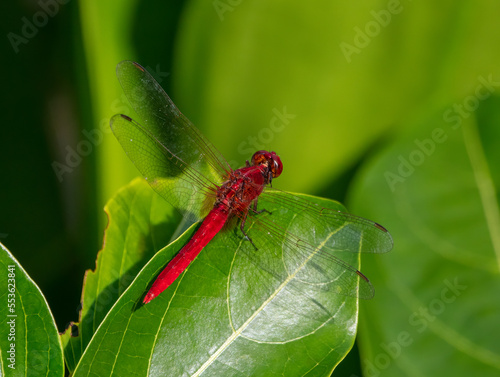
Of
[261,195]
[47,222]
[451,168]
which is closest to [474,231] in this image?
[451,168]

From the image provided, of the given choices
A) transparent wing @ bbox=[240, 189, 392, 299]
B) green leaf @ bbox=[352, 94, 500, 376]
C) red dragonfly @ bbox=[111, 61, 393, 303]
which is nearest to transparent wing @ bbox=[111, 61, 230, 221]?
red dragonfly @ bbox=[111, 61, 393, 303]

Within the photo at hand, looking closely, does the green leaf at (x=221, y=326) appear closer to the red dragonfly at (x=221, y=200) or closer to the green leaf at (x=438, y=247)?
the red dragonfly at (x=221, y=200)

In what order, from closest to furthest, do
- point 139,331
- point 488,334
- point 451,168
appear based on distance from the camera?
point 139,331 < point 488,334 < point 451,168

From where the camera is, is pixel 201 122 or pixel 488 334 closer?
pixel 488 334

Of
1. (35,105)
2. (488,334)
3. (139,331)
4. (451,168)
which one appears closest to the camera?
(139,331)

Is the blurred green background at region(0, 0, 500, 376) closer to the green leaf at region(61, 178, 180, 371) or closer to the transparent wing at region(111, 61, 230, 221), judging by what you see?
the transparent wing at region(111, 61, 230, 221)

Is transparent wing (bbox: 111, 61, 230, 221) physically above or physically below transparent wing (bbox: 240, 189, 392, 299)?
above

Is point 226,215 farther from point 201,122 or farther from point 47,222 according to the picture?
point 47,222
